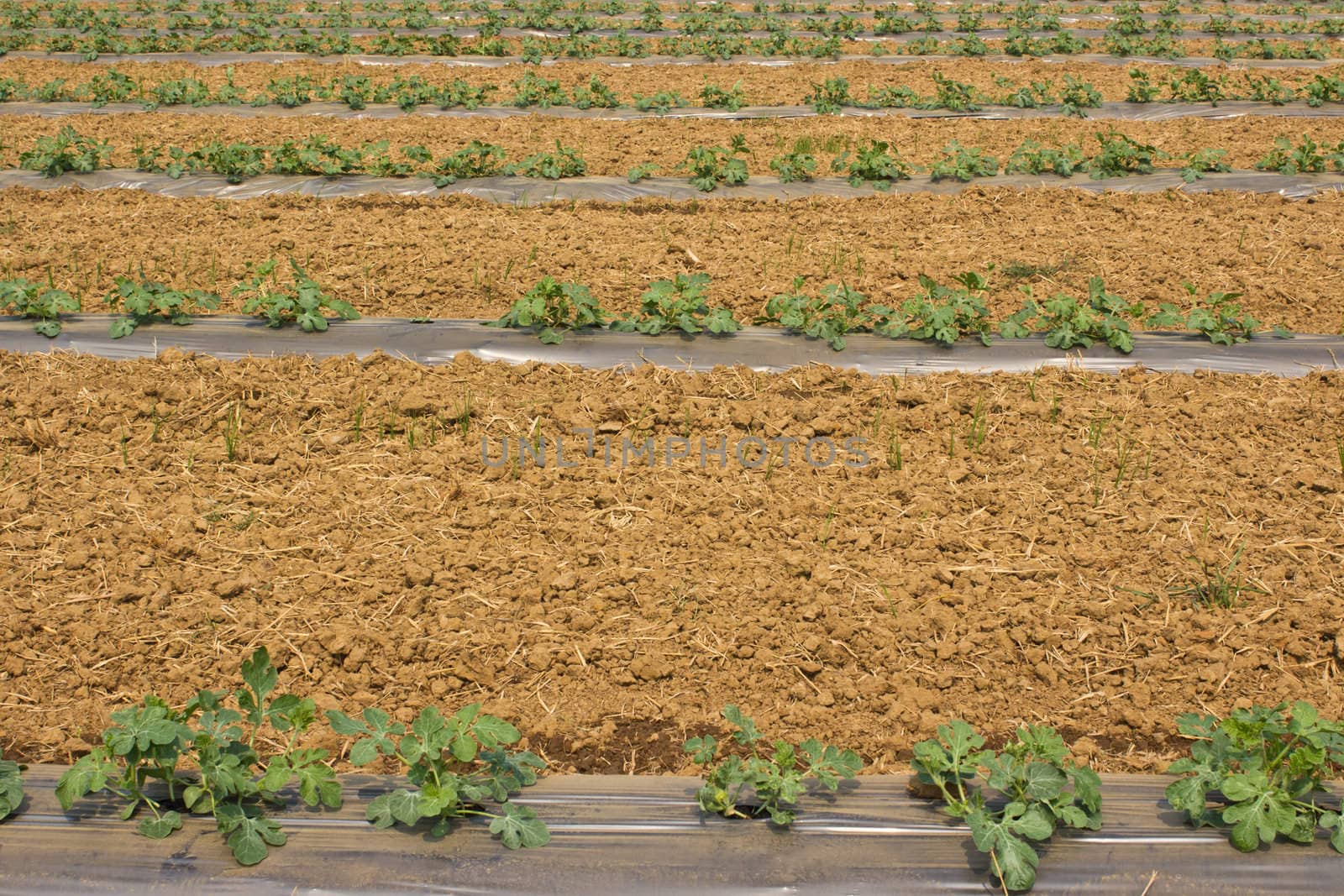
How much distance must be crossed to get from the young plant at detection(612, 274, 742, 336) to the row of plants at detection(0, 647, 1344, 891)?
2.49 m

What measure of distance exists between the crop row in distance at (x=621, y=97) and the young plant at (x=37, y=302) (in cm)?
442

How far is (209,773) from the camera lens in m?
2.27

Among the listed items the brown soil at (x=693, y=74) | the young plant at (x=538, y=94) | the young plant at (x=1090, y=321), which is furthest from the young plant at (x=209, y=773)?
the brown soil at (x=693, y=74)

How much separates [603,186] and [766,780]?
504 cm

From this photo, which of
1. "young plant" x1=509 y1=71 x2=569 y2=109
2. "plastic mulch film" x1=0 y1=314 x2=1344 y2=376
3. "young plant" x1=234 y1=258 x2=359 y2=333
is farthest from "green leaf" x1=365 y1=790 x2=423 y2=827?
"young plant" x1=509 y1=71 x2=569 y2=109

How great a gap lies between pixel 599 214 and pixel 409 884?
4.62 m

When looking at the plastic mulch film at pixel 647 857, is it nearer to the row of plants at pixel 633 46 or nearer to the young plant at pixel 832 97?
the young plant at pixel 832 97

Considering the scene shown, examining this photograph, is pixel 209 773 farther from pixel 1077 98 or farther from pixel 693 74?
pixel 693 74

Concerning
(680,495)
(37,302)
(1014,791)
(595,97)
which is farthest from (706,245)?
(1014,791)

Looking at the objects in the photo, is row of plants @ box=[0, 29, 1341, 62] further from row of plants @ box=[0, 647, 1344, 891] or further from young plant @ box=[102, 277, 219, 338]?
row of plants @ box=[0, 647, 1344, 891]

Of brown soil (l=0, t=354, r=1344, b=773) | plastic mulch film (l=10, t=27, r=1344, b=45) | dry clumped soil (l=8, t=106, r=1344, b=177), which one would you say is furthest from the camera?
plastic mulch film (l=10, t=27, r=1344, b=45)

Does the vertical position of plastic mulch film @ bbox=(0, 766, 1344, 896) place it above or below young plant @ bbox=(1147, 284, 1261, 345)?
below

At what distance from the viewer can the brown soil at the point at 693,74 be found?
984cm

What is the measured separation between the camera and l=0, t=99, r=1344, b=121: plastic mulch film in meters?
8.70
